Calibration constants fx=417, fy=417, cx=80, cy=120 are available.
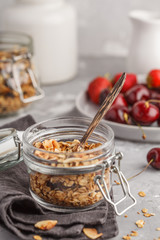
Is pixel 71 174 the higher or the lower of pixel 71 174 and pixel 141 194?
the higher

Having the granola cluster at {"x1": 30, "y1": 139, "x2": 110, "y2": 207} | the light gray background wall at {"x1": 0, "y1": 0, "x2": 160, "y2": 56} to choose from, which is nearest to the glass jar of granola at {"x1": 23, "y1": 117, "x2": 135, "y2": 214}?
the granola cluster at {"x1": 30, "y1": 139, "x2": 110, "y2": 207}

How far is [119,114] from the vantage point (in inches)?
42.9

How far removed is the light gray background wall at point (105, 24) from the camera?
1.69 meters

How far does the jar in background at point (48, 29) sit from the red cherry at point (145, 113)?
535 millimetres

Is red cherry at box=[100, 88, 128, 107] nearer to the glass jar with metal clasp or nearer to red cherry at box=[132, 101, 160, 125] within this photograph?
red cherry at box=[132, 101, 160, 125]

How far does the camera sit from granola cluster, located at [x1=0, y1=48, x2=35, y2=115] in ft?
3.88

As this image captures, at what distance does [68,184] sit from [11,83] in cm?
56

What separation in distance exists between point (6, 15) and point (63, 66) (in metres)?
0.27

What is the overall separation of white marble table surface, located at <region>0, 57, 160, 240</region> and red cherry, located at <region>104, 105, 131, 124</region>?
0.18ft

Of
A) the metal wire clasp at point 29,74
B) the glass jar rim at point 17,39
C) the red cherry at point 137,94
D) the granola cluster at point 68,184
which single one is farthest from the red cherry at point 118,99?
the granola cluster at point 68,184

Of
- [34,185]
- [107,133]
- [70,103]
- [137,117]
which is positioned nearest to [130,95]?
[137,117]

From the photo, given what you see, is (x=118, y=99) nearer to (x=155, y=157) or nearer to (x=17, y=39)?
(x=155, y=157)

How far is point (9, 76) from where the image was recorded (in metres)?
1.19

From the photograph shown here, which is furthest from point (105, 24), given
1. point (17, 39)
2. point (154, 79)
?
point (154, 79)
